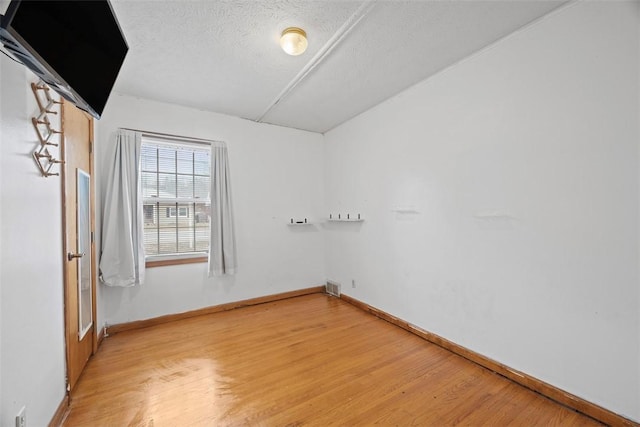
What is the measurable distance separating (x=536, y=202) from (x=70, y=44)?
2.84 meters

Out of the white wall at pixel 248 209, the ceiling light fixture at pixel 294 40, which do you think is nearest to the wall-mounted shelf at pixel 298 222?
the white wall at pixel 248 209

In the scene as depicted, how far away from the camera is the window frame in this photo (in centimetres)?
317

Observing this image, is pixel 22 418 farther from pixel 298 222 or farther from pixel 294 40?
pixel 298 222

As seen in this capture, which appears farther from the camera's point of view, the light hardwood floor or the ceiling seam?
→ the ceiling seam

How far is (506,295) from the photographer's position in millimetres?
2094

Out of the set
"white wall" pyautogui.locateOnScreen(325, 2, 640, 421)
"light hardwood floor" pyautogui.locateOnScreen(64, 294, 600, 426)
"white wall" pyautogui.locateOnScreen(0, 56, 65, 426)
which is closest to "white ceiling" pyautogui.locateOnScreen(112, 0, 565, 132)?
"white wall" pyautogui.locateOnScreen(325, 2, 640, 421)

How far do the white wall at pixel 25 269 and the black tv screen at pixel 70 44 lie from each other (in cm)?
25

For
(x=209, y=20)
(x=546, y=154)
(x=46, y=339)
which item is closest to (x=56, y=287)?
(x=46, y=339)

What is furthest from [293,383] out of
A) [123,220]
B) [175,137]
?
[175,137]

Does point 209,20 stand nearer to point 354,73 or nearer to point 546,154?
point 354,73

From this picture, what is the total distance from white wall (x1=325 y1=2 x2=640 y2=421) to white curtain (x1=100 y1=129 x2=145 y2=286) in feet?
9.74

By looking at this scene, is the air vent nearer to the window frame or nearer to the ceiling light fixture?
the window frame

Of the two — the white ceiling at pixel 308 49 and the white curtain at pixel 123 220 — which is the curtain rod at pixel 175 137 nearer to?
the white curtain at pixel 123 220

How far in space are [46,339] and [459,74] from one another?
3.58 meters
